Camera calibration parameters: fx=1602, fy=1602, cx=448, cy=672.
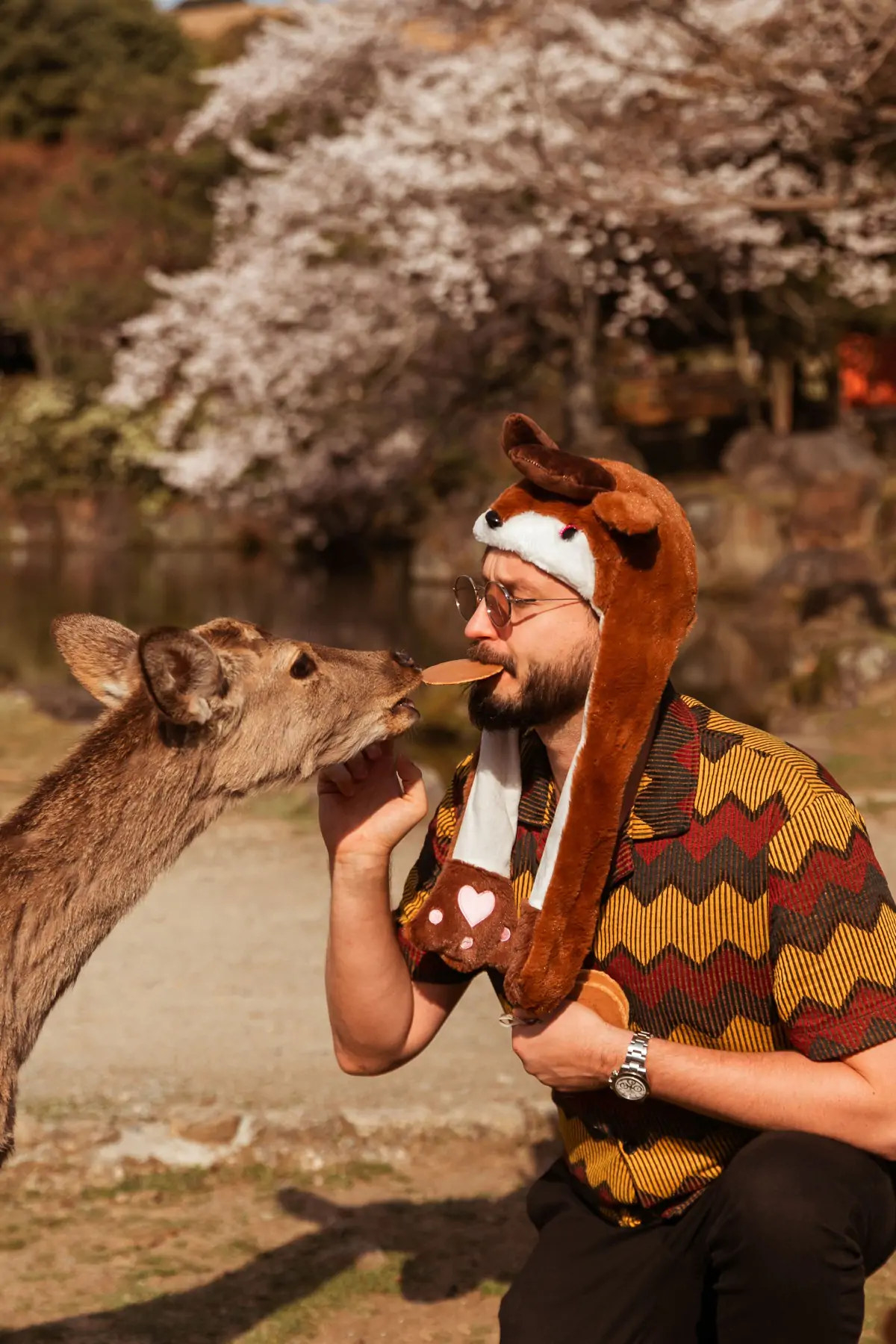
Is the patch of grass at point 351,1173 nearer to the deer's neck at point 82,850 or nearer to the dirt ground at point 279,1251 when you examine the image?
the dirt ground at point 279,1251

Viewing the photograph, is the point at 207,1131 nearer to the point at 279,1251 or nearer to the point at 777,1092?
the point at 279,1251

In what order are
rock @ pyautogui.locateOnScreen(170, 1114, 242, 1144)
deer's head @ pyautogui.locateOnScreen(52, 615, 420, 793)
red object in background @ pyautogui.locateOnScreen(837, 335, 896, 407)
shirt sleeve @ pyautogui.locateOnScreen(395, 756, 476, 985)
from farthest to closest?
red object in background @ pyautogui.locateOnScreen(837, 335, 896, 407)
rock @ pyautogui.locateOnScreen(170, 1114, 242, 1144)
deer's head @ pyautogui.locateOnScreen(52, 615, 420, 793)
shirt sleeve @ pyautogui.locateOnScreen(395, 756, 476, 985)

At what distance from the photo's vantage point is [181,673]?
323 cm

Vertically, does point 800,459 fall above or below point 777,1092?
below

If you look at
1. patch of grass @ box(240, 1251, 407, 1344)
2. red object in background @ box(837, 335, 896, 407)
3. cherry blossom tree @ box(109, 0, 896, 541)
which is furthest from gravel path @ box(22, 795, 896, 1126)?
red object in background @ box(837, 335, 896, 407)

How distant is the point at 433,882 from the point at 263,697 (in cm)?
59

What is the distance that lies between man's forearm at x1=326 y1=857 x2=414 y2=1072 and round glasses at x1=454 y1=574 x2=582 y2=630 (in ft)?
1.81

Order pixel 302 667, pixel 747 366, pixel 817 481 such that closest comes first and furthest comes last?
1. pixel 302 667
2. pixel 817 481
3. pixel 747 366

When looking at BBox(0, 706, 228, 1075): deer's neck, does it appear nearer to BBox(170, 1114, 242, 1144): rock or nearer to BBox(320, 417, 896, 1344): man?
BBox(320, 417, 896, 1344): man

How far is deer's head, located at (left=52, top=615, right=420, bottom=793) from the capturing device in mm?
3432

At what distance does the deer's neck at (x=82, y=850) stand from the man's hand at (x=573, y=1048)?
2.90 feet

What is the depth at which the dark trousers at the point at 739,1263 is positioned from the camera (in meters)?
2.73

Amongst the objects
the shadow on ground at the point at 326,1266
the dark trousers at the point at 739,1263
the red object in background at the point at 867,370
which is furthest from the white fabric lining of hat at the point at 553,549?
the red object in background at the point at 867,370

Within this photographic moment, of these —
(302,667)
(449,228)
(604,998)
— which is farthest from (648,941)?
(449,228)
